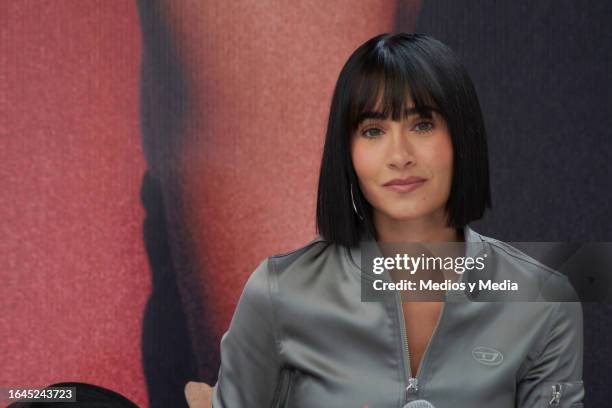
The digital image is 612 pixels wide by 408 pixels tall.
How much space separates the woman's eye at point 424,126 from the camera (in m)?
1.33

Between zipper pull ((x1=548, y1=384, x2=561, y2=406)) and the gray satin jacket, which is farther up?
the gray satin jacket

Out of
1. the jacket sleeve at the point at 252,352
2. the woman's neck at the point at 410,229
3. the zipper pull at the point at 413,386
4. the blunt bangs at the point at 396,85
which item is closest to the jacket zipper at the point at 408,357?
the zipper pull at the point at 413,386

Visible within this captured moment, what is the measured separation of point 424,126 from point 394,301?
307 mm

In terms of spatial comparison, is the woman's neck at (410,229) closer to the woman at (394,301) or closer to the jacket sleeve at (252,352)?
the woman at (394,301)

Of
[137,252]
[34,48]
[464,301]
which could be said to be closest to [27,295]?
[137,252]

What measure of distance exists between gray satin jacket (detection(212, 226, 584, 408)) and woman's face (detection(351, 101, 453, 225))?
0.12m

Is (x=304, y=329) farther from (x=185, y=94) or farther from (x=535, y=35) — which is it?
(x=535, y=35)

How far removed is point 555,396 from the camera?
1.39 metres

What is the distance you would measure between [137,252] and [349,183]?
752 millimetres

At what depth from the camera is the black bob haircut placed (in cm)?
130

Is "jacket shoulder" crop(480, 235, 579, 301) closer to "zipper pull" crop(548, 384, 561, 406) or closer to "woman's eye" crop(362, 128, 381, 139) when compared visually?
"zipper pull" crop(548, 384, 561, 406)

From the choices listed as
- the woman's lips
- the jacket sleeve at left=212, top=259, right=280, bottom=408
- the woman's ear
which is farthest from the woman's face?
the woman's ear

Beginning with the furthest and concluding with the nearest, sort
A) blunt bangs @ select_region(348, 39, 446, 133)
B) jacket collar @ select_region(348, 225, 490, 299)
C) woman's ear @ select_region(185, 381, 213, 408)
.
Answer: woman's ear @ select_region(185, 381, 213, 408) → jacket collar @ select_region(348, 225, 490, 299) → blunt bangs @ select_region(348, 39, 446, 133)

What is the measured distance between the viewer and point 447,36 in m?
1.99
